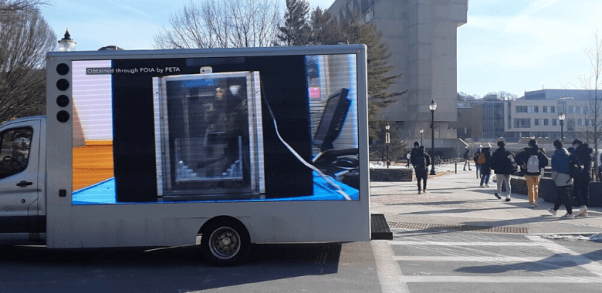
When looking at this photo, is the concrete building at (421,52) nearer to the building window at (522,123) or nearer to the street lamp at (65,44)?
the building window at (522,123)

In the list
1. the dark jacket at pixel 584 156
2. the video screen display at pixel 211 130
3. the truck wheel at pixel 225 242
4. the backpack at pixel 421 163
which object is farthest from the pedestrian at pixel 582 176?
the truck wheel at pixel 225 242

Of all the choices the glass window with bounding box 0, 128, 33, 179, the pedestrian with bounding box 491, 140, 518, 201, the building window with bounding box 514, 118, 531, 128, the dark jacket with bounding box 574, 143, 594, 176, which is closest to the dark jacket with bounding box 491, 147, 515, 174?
the pedestrian with bounding box 491, 140, 518, 201

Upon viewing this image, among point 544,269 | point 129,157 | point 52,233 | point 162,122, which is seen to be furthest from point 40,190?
point 544,269

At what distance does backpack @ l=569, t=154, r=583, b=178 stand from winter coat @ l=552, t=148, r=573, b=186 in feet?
0.31

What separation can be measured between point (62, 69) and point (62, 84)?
0.68 feet

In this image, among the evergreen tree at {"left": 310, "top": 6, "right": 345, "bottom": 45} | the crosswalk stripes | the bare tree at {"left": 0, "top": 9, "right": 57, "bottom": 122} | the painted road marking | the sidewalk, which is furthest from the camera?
the evergreen tree at {"left": 310, "top": 6, "right": 345, "bottom": 45}

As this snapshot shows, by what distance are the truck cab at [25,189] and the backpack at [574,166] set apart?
35.3 ft

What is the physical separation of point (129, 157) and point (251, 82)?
78.9 inches

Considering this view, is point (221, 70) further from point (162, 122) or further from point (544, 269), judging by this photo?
point (544, 269)

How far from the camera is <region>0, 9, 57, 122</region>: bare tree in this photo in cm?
2417

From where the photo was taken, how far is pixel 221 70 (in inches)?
289

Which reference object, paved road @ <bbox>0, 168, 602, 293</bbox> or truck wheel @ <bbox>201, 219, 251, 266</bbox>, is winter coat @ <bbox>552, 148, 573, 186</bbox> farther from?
truck wheel @ <bbox>201, 219, 251, 266</bbox>

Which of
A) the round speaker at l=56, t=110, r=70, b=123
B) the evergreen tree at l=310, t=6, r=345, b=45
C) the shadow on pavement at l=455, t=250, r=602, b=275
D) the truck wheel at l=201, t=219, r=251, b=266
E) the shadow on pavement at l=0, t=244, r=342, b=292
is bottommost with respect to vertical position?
the shadow on pavement at l=455, t=250, r=602, b=275

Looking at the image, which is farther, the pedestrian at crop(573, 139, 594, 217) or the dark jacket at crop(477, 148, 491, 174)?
the dark jacket at crop(477, 148, 491, 174)
